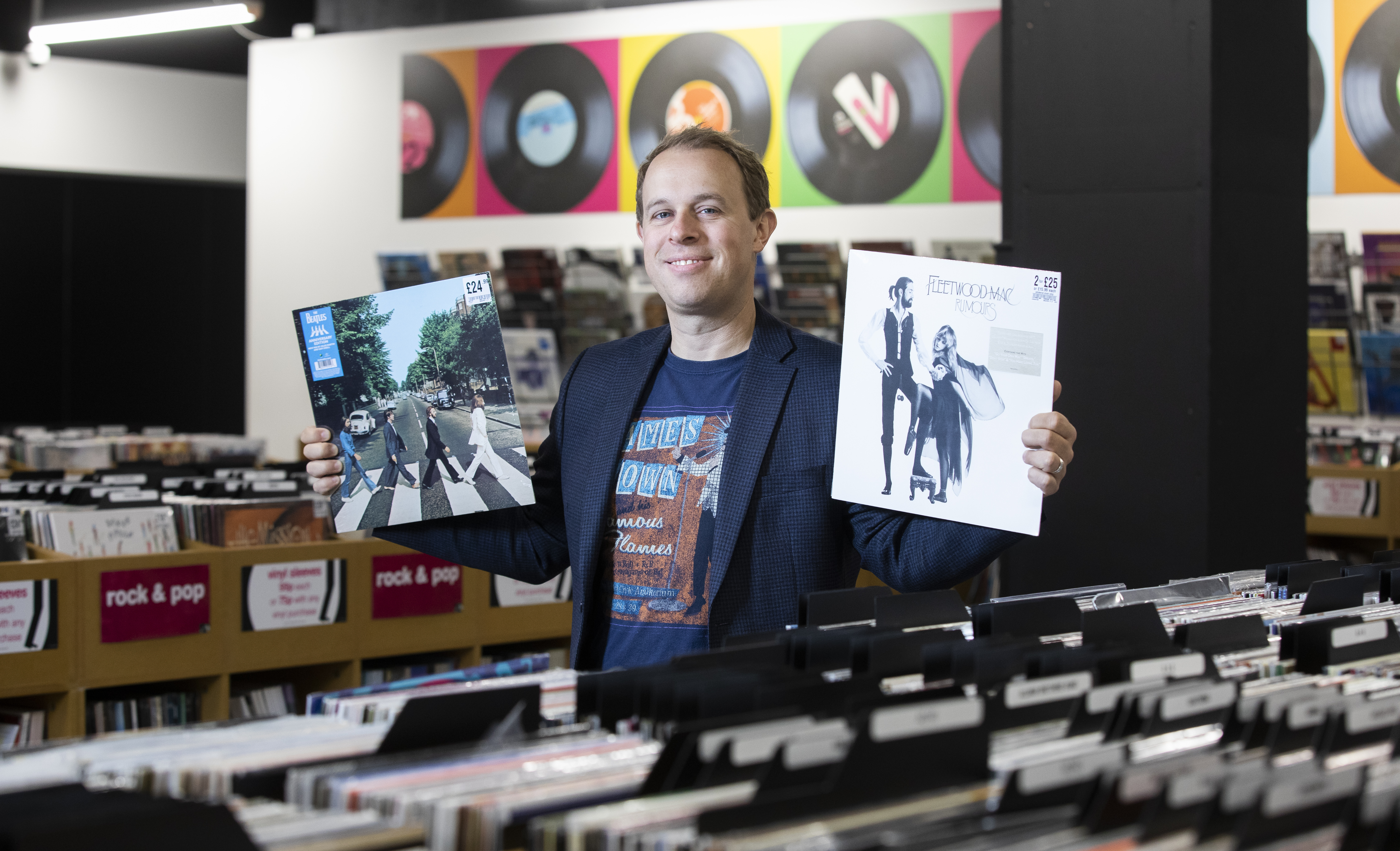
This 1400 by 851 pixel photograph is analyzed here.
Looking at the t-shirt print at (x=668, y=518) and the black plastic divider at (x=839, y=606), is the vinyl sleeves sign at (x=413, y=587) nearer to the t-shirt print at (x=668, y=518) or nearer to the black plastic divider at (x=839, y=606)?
the t-shirt print at (x=668, y=518)

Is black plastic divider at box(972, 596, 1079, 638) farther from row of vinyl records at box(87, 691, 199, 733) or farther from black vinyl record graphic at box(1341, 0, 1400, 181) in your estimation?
black vinyl record graphic at box(1341, 0, 1400, 181)

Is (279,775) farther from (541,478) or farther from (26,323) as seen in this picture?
(26,323)

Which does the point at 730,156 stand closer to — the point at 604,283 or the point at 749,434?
the point at 749,434

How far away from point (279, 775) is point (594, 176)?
25.0 ft

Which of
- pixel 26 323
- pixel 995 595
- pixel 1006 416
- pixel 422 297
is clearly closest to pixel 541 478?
pixel 422 297

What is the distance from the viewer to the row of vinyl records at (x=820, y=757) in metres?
0.76

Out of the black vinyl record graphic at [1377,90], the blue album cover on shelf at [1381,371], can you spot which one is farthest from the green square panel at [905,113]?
the blue album cover on shelf at [1381,371]

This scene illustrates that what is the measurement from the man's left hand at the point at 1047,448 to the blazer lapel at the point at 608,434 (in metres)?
0.63

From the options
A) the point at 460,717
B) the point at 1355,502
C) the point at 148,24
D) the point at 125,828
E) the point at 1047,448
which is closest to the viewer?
the point at 125,828

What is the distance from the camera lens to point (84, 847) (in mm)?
740

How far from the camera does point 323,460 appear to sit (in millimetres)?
1892

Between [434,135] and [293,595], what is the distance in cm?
559

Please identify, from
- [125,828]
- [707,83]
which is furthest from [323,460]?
[707,83]

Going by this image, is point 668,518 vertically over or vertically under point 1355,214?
under
